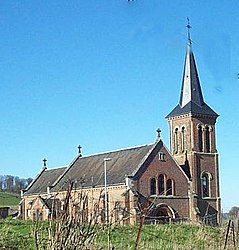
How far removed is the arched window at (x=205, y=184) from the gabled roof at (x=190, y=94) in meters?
6.92

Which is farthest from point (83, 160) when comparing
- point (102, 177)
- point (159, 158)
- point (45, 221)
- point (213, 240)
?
point (45, 221)

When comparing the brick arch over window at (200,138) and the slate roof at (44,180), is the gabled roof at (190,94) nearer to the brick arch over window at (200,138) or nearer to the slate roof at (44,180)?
the brick arch over window at (200,138)

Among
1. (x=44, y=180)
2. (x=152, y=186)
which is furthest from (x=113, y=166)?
(x=44, y=180)

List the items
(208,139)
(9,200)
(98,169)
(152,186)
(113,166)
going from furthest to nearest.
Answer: (9,200), (208,139), (98,169), (113,166), (152,186)

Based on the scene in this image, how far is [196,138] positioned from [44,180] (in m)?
20.9

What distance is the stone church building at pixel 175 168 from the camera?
5309 centimetres

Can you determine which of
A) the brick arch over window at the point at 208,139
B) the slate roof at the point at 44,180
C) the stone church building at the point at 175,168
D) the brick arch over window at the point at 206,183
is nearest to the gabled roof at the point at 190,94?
the stone church building at the point at 175,168

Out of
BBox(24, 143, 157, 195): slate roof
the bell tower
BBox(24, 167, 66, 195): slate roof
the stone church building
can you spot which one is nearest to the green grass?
BBox(24, 167, 66, 195): slate roof

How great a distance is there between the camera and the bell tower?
5875 centimetres

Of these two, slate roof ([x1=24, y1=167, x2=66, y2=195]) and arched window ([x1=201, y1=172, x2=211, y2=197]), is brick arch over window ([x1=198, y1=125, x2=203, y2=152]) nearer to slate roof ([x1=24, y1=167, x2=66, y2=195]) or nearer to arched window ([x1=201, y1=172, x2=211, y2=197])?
arched window ([x1=201, y1=172, x2=211, y2=197])

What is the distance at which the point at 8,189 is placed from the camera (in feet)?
390

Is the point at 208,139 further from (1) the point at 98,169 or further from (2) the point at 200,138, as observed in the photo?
(1) the point at 98,169

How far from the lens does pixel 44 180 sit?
227 ft

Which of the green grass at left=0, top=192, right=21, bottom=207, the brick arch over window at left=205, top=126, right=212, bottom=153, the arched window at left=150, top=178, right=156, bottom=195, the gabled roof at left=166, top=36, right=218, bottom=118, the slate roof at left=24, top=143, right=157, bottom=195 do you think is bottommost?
the green grass at left=0, top=192, right=21, bottom=207
